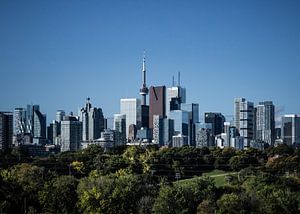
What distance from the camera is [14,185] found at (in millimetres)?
15805

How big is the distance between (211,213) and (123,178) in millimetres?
3446

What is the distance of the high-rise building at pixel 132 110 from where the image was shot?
206 feet

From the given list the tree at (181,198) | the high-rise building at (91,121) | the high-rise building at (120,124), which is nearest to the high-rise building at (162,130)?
the high-rise building at (120,124)

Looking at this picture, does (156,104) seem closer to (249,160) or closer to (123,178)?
(249,160)

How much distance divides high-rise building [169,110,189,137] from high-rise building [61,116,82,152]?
35.9 feet

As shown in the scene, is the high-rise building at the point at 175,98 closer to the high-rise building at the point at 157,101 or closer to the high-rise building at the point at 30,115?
the high-rise building at the point at 157,101

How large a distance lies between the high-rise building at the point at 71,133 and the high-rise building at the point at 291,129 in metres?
18.3

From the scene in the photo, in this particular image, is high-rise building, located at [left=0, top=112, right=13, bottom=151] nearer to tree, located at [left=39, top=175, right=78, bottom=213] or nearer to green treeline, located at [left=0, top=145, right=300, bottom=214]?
green treeline, located at [left=0, top=145, right=300, bottom=214]

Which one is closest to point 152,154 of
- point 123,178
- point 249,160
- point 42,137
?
point 249,160

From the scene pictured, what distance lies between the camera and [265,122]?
170 ft

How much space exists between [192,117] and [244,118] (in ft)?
23.3

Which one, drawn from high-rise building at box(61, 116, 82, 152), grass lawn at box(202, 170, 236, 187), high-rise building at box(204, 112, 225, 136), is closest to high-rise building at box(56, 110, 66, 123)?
high-rise building at box(61, 116, 82, 152)

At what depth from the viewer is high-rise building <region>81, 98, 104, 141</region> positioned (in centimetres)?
5222

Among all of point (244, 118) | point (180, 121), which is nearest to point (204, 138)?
point (244, 118)
